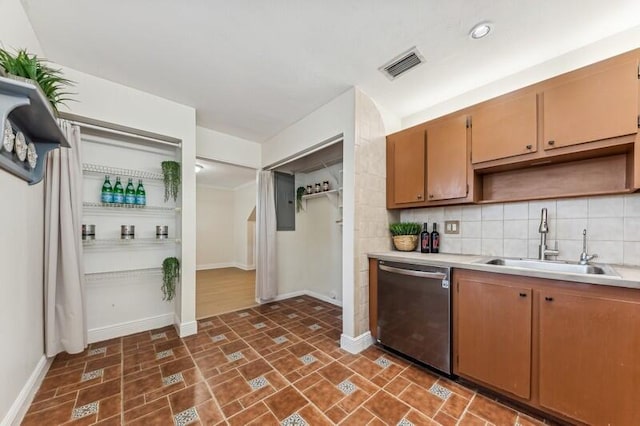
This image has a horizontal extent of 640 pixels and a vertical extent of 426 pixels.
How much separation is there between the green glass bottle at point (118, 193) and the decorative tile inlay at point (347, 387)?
2771mm

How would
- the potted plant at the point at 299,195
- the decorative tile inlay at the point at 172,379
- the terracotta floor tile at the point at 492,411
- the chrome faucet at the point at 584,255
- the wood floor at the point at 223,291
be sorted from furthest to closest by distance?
1. the potted plant at the point at 299,195
2. the wood floor at the point at 223,291
3. the decorative tile inlay at the point at 172,379
4. the chrome faucet at the point at 584,255
5. the terracotta floor tile at the point at 492,411

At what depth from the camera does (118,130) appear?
246 centimetres

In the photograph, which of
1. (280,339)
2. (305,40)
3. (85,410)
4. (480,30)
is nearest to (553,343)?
(480,30)

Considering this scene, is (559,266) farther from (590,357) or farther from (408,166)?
(408,166)

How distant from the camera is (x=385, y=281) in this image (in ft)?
7.65

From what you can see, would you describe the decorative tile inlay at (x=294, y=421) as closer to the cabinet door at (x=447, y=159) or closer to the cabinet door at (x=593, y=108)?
the cabinet door at (x=447, y=159)

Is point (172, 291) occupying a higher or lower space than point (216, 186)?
lower

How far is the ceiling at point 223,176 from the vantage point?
5199mm

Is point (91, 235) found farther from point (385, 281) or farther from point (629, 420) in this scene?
point (629, 420)

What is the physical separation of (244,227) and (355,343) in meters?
5.46

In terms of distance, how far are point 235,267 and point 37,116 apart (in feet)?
21.0

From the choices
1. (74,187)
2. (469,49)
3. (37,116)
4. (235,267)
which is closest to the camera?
(37,116)

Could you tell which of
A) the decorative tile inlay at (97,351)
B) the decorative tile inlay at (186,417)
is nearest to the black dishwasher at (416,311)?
the decorative tile inlay at (186,417)

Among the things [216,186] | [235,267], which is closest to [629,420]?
[235,267]
